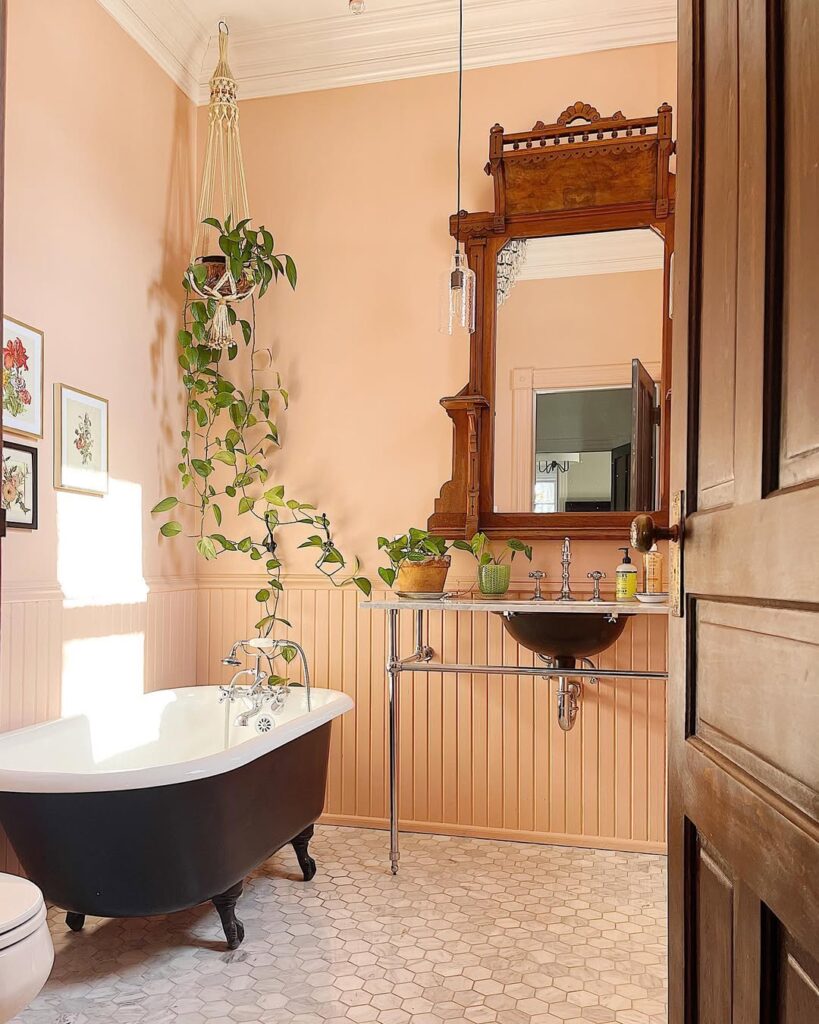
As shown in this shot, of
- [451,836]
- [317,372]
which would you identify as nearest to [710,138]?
[317,372]

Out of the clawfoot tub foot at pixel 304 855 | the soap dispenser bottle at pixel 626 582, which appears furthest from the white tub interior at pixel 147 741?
the soap dispenser bottle at pixel 626 582

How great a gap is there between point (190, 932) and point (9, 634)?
101 centimetres

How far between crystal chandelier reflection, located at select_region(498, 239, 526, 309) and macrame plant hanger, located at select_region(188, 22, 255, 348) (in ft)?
3.17

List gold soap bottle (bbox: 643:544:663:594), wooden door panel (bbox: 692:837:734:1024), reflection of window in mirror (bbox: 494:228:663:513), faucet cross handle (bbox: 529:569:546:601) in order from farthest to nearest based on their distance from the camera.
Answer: reflection of window in mirror (bbox: 494:228:663:513)
faucet cross handle (bbox: 529:569:546:601)
gold soap bottle (bbox: 643:544:663:594)
wooden door panel (bbox: 692:837:734:1024)

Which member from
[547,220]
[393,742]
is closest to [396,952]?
[393,742]

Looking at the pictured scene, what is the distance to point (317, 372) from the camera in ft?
11.9

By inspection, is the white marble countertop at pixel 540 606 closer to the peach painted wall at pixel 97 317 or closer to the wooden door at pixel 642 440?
the wooden door at pixel 642 440

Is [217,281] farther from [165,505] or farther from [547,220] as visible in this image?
[547,220]

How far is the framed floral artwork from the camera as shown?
8.57 ft

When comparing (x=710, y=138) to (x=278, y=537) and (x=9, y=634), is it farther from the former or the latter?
(x=278, y=537)

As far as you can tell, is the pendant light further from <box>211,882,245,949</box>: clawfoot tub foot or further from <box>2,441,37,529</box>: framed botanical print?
<box>211,882,245,949</box>: clawfoot tub foot

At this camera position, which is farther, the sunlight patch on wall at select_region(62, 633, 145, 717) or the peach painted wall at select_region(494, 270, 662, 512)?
the peach painted wall at select_region(494, 270, 662, 512)

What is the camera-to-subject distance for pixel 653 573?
3.03 m

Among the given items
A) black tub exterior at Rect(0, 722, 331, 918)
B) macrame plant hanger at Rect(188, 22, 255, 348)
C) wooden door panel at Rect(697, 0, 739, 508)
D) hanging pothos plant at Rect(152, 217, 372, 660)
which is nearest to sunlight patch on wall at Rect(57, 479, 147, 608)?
hanging pothos plant at Rect(152, 217, 372, 660)
